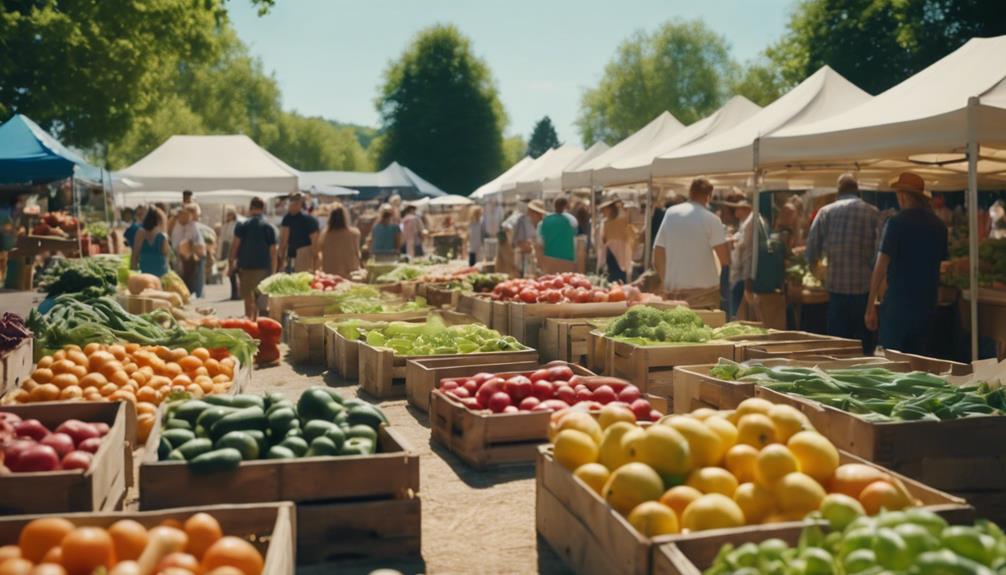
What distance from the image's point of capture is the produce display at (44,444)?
4383 mm

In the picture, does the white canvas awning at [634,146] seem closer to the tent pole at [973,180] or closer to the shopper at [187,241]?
the shopper at [187,241]

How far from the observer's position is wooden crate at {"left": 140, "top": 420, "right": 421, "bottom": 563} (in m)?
4.61

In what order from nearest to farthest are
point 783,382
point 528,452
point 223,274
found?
point 783,382
point 528,452
point 223,274

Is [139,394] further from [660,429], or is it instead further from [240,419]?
[660,429]

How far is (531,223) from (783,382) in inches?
479

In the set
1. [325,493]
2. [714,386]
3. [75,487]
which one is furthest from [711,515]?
[714,386]

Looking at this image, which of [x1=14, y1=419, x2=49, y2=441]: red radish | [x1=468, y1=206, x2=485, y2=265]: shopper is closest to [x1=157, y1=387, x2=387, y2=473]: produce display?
[x1=14, y1=419, x2=49, y2=441]: red radish

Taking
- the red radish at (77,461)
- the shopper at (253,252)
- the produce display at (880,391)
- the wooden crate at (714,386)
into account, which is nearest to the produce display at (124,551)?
the red radish at (77,461)

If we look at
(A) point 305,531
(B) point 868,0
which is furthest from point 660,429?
(B) point 868,0

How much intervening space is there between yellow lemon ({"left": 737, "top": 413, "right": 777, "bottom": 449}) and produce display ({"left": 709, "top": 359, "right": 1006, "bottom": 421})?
1.30 meters

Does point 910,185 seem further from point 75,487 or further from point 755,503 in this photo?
point 75,487

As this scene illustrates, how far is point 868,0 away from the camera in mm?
36125

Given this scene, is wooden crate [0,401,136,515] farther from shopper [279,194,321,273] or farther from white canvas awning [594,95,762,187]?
white canvas awning [594,95,762,187]

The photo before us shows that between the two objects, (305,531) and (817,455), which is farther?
(305,531)
